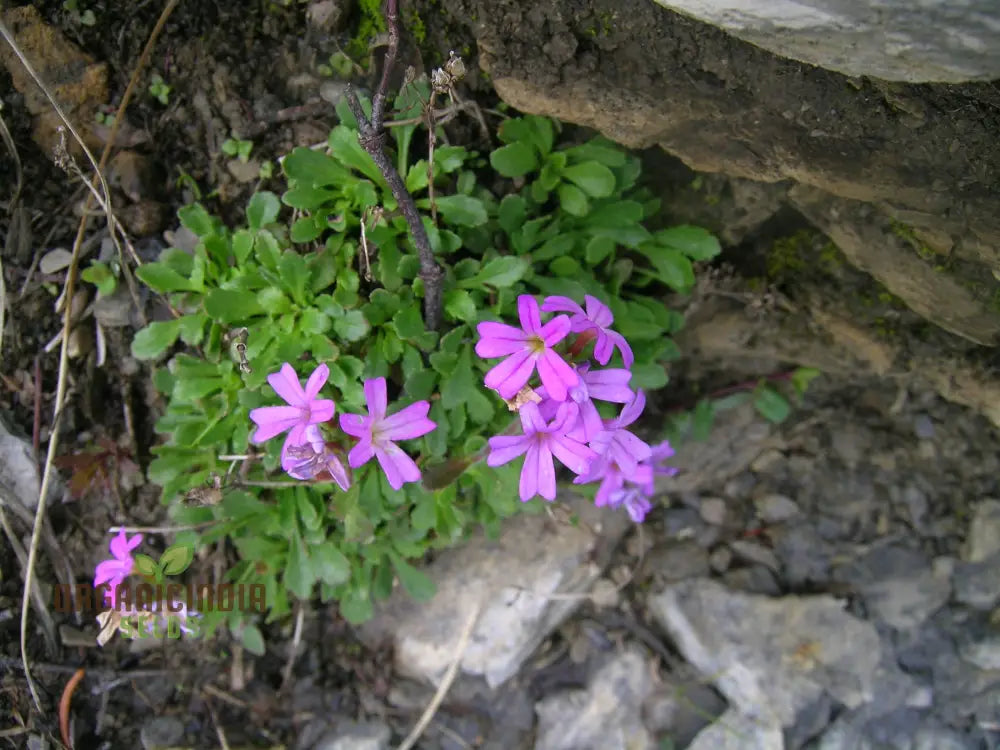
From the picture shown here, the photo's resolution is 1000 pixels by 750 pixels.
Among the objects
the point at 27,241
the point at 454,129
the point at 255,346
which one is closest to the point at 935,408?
the point at 454,129

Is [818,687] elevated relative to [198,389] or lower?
lower

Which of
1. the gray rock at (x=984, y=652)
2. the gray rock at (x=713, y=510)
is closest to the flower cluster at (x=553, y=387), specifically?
the gray rock at (x=713, y=510)

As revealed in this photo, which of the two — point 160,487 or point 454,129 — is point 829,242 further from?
point 160,487

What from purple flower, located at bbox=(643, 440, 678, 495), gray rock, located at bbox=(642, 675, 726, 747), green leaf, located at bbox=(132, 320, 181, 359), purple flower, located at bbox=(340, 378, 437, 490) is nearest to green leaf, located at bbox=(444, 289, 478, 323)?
purple flower, located at bbox=(340, 378, 437, 490)

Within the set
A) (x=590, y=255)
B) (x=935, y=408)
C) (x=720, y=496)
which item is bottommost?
(x=720, y=496)

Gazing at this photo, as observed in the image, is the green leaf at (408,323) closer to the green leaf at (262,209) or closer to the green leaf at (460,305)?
the green leaf at (460,305)

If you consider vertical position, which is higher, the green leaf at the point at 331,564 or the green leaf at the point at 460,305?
the green leaf at the point at 460,305

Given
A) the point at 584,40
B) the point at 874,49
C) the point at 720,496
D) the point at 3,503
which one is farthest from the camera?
the point at 720,496
